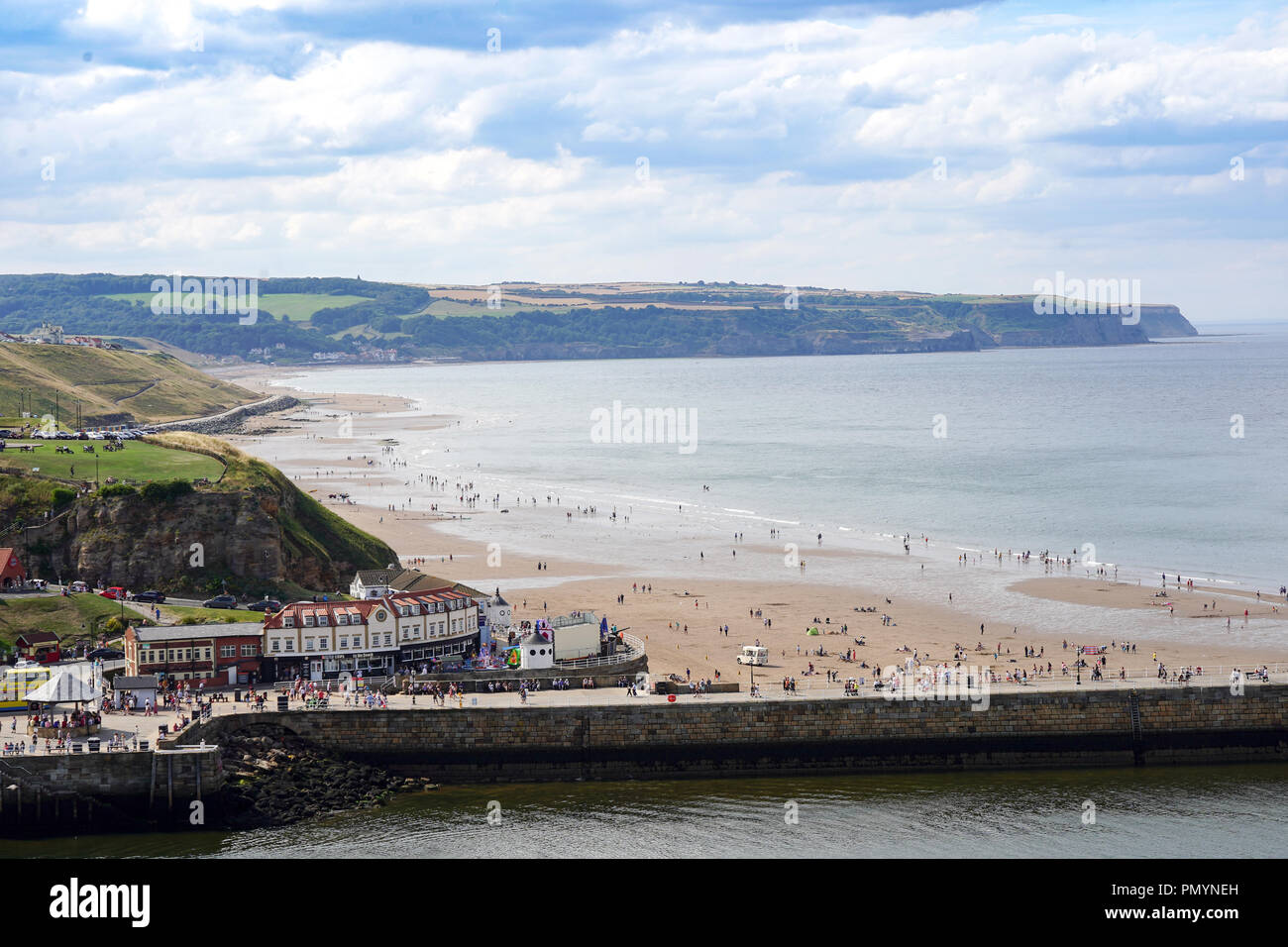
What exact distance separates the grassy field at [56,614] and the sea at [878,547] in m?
17.2

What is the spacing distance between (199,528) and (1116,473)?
99.6m

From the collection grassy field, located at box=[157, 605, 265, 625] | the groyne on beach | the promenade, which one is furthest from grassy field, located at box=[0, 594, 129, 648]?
the groyne on beach

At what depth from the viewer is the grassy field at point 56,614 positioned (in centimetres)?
5894

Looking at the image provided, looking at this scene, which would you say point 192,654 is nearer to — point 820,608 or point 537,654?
point 537,654

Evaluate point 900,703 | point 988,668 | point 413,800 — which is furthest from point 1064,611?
point 413,800

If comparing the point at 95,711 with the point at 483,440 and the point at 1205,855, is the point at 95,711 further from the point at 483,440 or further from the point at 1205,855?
the point at 483,440

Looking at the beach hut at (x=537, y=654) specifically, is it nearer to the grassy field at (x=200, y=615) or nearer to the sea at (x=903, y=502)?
the grassy field at (x=200, y=615)

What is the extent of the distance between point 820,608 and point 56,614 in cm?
4194

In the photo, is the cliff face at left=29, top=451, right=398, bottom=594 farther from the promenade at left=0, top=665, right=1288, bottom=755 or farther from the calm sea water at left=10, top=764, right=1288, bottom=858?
the calm sea water at left=10, top=764, right=1288, bottom=858

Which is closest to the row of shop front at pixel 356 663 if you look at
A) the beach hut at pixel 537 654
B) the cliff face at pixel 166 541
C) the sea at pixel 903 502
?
the beach hut at pixel 537 654

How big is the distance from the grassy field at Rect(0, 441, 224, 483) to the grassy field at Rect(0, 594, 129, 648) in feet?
44.2

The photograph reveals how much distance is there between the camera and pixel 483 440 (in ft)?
637

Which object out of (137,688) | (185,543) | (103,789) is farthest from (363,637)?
(185,543)

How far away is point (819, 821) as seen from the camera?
46688mm
